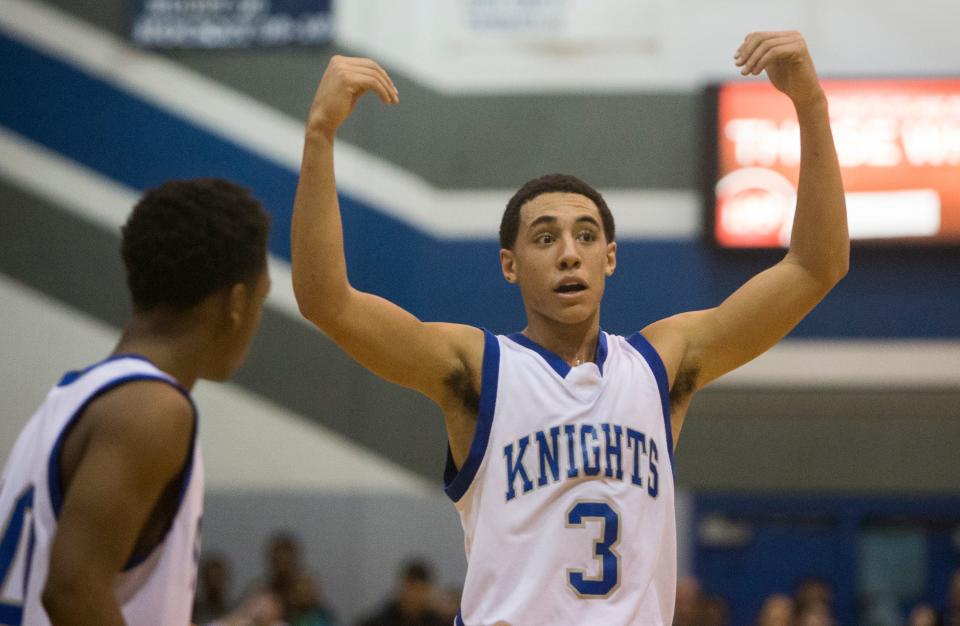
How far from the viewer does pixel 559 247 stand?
10.5ft

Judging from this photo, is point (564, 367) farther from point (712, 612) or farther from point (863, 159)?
point (863, 159)

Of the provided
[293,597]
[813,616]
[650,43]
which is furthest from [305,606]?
[650,43]

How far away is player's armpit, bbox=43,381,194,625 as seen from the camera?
2047 mm

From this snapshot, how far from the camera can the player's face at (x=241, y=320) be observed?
2381 millimetres

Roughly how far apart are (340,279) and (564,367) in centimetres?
63

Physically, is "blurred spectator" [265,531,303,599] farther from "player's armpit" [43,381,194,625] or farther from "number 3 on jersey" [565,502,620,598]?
"player's armpit" [43,381,194,625]

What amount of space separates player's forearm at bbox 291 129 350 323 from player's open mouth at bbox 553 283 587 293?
0.58 metres

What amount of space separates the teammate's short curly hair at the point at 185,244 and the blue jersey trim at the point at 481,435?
872mm

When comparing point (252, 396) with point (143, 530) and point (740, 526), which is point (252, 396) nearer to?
point (740, 526)

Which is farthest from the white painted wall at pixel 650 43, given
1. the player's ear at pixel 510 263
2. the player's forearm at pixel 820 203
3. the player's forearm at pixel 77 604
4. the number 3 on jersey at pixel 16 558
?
the player's forearm at pixel 77 604

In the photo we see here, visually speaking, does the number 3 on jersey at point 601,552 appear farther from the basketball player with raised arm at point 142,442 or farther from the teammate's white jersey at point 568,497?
the basketball player with raised arm at point 142,442

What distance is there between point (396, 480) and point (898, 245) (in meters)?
4.22

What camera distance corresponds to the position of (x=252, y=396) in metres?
9.67

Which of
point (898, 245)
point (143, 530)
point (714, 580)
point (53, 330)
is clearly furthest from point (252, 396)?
point (143, 530)
